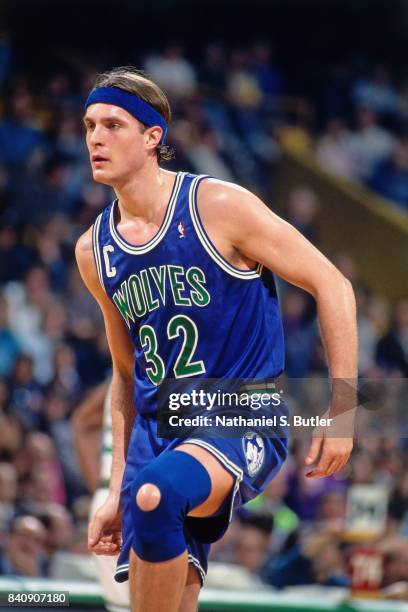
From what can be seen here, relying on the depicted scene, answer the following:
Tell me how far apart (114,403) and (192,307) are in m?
0.61

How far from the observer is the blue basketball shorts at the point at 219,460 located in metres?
3.73

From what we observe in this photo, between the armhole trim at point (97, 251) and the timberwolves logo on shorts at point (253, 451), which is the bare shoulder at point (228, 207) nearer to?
the armhole trim at point (97, 251)

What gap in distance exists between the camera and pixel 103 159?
3.94 meters

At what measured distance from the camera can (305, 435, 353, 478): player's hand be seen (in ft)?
11.8

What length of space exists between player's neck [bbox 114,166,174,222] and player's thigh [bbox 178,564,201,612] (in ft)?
4.08

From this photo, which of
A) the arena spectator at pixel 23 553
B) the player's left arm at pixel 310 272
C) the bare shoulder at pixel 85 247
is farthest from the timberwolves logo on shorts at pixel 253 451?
the arena spectator at pixel 23 553

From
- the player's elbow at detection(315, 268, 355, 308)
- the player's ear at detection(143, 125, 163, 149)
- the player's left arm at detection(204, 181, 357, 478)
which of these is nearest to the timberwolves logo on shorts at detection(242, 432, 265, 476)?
the player's left arm at detection(204, 181, 357, 478)

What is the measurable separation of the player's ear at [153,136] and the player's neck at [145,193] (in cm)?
8

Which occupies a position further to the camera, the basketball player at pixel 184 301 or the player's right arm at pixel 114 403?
the player's right arm at pixel 114 403

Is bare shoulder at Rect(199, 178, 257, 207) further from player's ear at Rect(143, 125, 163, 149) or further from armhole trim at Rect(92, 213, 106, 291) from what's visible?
armhole trim at Rect(92, 213, 106, 291)

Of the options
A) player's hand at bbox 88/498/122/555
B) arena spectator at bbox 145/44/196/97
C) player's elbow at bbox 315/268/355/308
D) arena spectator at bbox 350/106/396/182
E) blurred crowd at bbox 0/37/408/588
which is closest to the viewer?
player's elbow at bbox 315/268/355/308

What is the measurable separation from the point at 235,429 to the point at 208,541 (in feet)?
1.34

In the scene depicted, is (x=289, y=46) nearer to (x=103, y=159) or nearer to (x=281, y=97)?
(x=281, y=97)

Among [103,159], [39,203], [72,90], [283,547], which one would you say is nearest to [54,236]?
[39,203]
